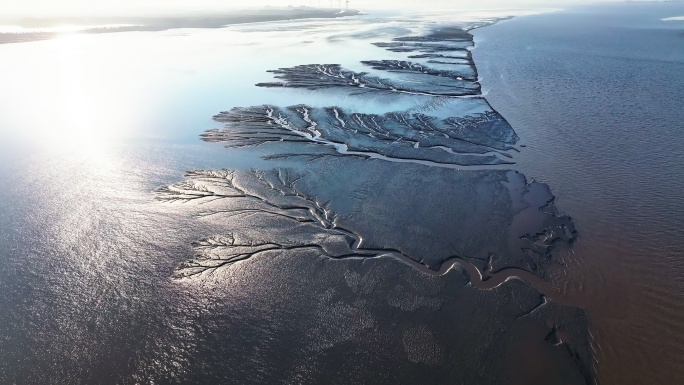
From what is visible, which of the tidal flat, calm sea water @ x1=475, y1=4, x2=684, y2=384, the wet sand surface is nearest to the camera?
the wet sand surface

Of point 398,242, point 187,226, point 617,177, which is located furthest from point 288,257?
point 617,177

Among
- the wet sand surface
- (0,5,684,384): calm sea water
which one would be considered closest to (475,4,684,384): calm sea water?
(0,5,684,384): calm sea water

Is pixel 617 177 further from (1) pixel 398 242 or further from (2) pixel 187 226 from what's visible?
(2) pixel 187 226

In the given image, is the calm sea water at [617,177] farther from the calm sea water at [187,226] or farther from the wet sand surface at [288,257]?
the wet sand surface at [288,257]

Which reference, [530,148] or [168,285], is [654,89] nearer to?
[530,148]

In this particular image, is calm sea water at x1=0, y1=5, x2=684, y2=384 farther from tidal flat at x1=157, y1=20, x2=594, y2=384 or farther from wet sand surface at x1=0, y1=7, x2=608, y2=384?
tidal flat at x1=157, y1=20, x2=594, y2=384

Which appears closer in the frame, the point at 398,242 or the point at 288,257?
the point at 288,257
